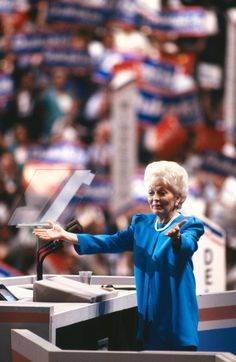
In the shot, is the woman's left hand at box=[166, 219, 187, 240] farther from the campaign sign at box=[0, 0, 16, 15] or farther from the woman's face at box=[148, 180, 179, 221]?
the campaign sign at box=[0, 0, 16, 15]

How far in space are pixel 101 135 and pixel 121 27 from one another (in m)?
2.43

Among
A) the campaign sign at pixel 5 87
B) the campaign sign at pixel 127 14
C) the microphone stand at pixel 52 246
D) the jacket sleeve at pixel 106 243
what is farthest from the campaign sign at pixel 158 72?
the jacket sleeve at pixel 106 243

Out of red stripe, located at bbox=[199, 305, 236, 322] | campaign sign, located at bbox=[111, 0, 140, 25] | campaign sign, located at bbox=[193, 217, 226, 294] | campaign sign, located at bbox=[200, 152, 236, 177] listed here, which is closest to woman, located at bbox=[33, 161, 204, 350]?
red stripe, located at bbox=[199, 305, 236, 322]

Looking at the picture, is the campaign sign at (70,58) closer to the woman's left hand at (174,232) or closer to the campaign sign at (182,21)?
the campaign sign at (182,21)

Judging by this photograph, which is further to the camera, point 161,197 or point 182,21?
point 182,21

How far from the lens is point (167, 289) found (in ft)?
13.4

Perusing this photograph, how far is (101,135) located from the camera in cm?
1309

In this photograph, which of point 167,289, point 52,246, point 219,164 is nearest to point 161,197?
point 167,289

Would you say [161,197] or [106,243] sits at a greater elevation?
[161,197]

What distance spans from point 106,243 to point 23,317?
2.08 ft

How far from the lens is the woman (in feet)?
13.4

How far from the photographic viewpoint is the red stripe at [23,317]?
155 inches

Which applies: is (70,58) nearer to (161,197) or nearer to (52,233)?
(52,233)

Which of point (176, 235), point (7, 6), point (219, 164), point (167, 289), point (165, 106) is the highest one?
point (7, 6)
